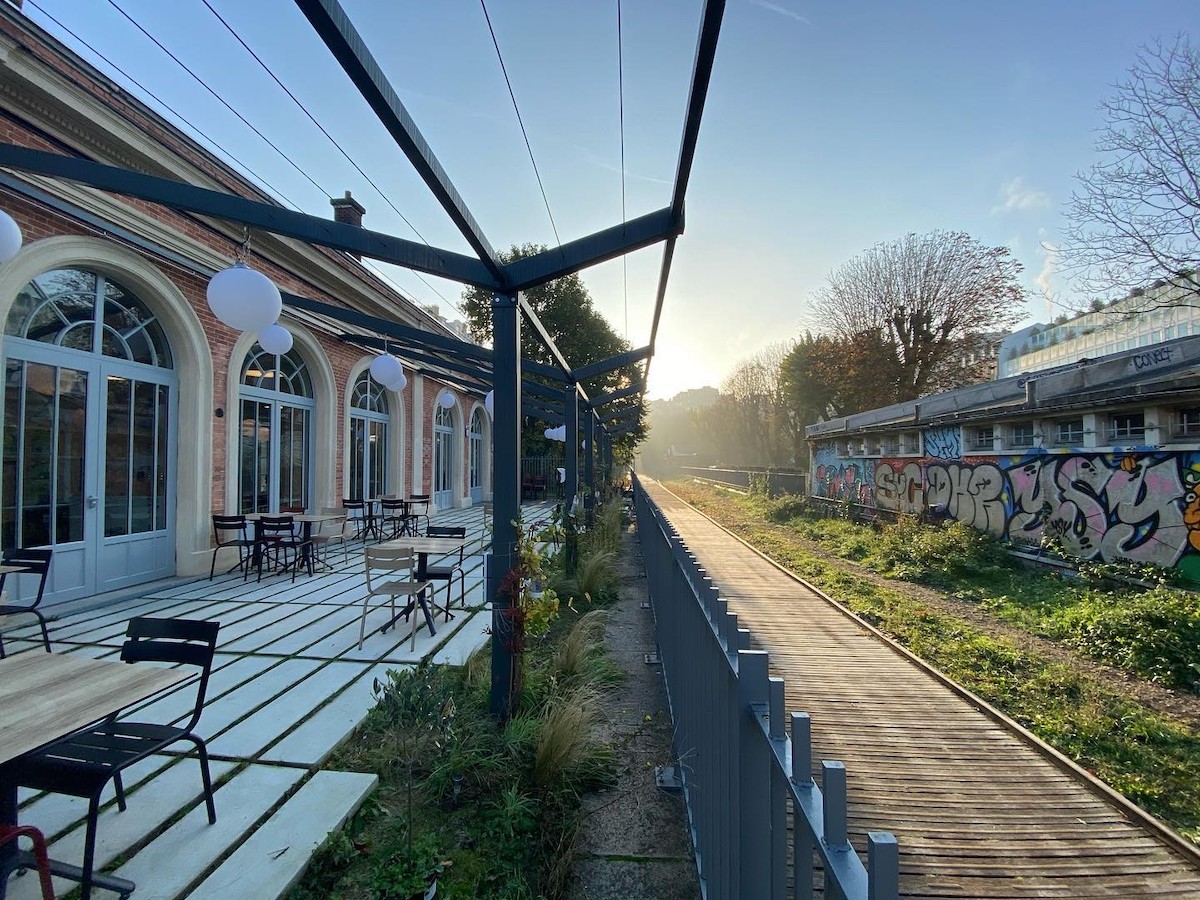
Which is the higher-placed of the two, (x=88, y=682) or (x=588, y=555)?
(x=88, y=682)

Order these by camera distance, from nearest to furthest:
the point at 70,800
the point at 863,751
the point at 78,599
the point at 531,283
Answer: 1. the point at 70,800
2. the point at 863,751
3. the point at 531,283
4. the point at 78,599

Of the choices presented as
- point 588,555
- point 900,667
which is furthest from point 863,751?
point 588,555

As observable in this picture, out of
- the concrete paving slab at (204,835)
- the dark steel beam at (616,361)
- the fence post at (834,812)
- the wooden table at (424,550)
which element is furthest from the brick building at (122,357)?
the fence post at (834,812)

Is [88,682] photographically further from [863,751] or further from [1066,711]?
[1066,711]

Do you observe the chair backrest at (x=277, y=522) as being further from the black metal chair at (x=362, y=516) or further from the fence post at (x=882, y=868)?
the fence post at (x=882, y=868)

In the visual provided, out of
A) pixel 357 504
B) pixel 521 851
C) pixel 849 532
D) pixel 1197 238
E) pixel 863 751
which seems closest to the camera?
pixel 521 851

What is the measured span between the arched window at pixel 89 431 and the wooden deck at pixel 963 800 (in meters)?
7.46

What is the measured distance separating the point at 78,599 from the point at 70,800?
181 inches

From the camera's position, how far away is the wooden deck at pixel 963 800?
233 cm

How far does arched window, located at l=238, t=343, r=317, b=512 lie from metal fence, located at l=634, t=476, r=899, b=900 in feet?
27.5

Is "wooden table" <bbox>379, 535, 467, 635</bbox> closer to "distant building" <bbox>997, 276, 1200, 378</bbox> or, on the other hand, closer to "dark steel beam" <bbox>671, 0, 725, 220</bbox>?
"dark steel beam" <bbox>671, 0, 725, 220</bbox>

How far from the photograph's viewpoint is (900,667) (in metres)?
4.79

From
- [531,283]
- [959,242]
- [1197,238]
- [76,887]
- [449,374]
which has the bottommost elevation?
[76,887]

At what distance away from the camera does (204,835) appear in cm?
236
